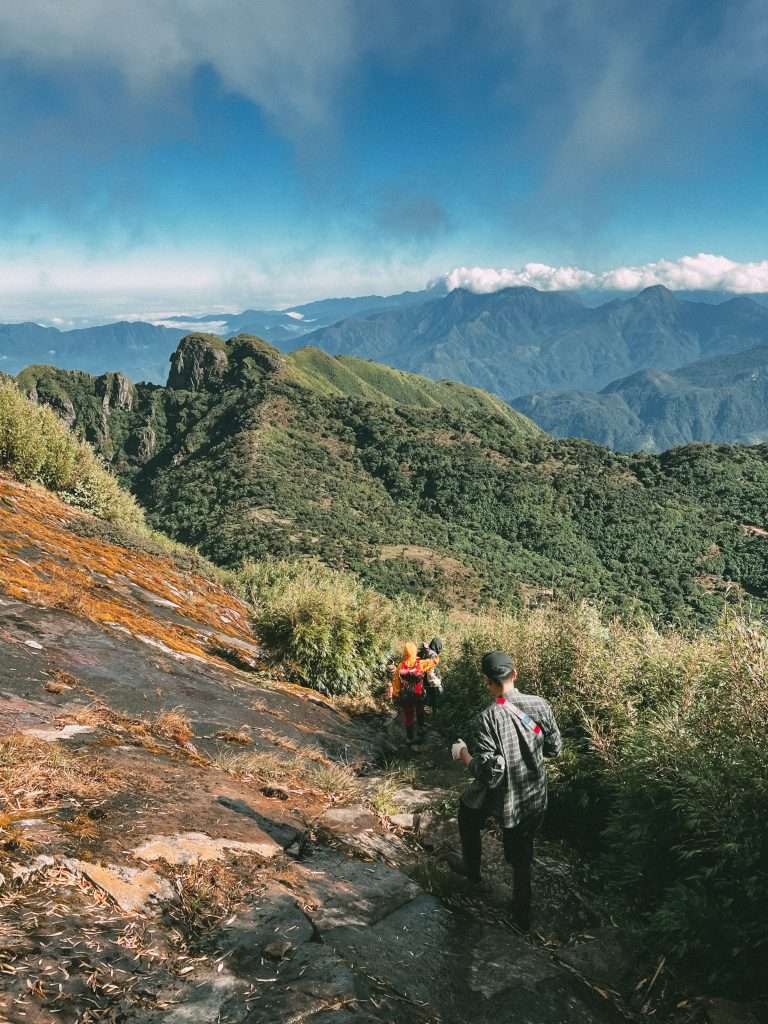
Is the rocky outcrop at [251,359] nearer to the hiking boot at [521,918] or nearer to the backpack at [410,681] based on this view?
the backpack at [410,681]

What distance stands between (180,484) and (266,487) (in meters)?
23.7

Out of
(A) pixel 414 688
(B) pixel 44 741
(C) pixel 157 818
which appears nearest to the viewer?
(C) pixel 157 818

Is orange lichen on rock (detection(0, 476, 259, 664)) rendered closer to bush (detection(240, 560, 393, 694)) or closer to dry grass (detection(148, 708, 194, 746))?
bush (detection(240, 560, 393, 694))

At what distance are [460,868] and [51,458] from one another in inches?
807

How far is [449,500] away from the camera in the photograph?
114 metres

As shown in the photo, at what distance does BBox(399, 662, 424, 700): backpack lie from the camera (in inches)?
410

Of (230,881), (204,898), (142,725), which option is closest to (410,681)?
(142,725)

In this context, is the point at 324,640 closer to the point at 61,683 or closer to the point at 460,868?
the point at 61,683

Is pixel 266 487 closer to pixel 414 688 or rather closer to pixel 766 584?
pixel 766 584

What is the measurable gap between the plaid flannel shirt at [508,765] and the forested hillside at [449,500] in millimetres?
68113

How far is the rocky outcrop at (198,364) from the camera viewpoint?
17820 centimetres

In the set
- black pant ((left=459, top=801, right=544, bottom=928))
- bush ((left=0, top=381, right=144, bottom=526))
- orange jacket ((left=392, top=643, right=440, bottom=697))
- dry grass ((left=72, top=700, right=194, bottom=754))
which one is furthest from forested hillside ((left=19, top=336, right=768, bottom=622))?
black pant ((left=459, top=801, right=544, bottom=928))

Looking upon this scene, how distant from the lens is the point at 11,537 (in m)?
11.8

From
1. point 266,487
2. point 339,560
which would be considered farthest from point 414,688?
point 266,487
